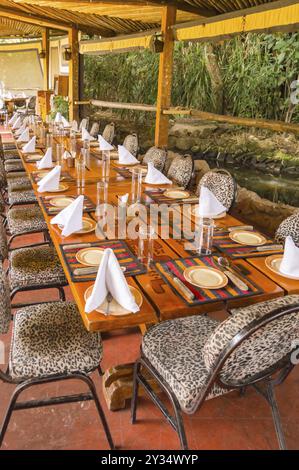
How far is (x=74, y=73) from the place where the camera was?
27.2 feet

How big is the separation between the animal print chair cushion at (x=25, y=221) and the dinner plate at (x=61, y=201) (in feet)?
1.24

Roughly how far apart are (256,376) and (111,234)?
99 cm

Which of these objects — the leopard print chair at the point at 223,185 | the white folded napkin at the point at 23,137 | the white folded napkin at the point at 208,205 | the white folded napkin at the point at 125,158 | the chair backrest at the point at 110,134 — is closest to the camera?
the white folded napkin at the point at 208,205

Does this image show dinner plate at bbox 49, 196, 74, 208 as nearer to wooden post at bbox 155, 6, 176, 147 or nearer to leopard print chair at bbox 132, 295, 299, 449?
leopard print chair at bbox 132, 295, 299, 449

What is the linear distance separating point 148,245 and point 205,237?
309 mm

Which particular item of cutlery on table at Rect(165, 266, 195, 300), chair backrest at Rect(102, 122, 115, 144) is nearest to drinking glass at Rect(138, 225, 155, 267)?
cutlery on table at Rect(165, 266, 195, 300)

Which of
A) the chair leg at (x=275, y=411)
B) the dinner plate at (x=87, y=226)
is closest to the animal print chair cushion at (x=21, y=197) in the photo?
the dinner plate at (x=87, y=226)

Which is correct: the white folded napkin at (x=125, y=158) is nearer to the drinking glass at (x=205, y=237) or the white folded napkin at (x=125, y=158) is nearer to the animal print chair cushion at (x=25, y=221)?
the animal print chair cushion at (x=25, y=221)


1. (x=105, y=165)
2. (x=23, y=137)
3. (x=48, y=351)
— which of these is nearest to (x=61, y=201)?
(x=105, y=165)

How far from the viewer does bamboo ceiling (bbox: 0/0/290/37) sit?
4.67 meters

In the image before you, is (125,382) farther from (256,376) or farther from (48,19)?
(48,19)

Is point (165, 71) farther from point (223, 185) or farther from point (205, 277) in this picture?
point (205, 277)

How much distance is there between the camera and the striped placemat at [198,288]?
4.82ft

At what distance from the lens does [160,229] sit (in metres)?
2.16
